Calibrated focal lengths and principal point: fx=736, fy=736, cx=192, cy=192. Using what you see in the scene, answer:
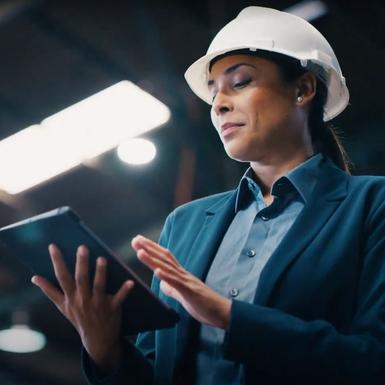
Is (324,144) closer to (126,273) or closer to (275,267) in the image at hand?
(275,267)

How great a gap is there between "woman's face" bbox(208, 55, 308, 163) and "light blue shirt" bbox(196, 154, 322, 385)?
0.06 meters

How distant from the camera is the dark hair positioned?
1.58m

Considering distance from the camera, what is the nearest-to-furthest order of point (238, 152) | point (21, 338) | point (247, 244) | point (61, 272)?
1. point (61, 272)
2. point (247, 244)
3. point (238, 152)
4. point (21, 338)

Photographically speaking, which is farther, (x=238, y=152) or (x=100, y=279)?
(x=238, y=152)

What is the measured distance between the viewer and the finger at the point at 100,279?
118 centimetres

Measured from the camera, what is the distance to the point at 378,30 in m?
3.22

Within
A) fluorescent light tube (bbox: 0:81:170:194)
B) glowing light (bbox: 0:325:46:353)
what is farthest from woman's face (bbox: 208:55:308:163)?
glowing light (bbox: 0:325:46:353)

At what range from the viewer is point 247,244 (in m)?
1.34

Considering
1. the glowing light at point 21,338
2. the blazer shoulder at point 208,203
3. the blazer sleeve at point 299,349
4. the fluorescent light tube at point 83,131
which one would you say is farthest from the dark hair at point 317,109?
the glowing light at point 21,338

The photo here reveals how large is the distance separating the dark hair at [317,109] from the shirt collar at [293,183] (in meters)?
0.11

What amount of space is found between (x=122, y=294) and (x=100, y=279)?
1.8 inches

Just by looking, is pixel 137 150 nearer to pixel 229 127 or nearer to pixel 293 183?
pixel 229 127

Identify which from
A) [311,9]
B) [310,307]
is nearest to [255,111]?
[310,307]

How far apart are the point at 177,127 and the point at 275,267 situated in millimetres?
2615
